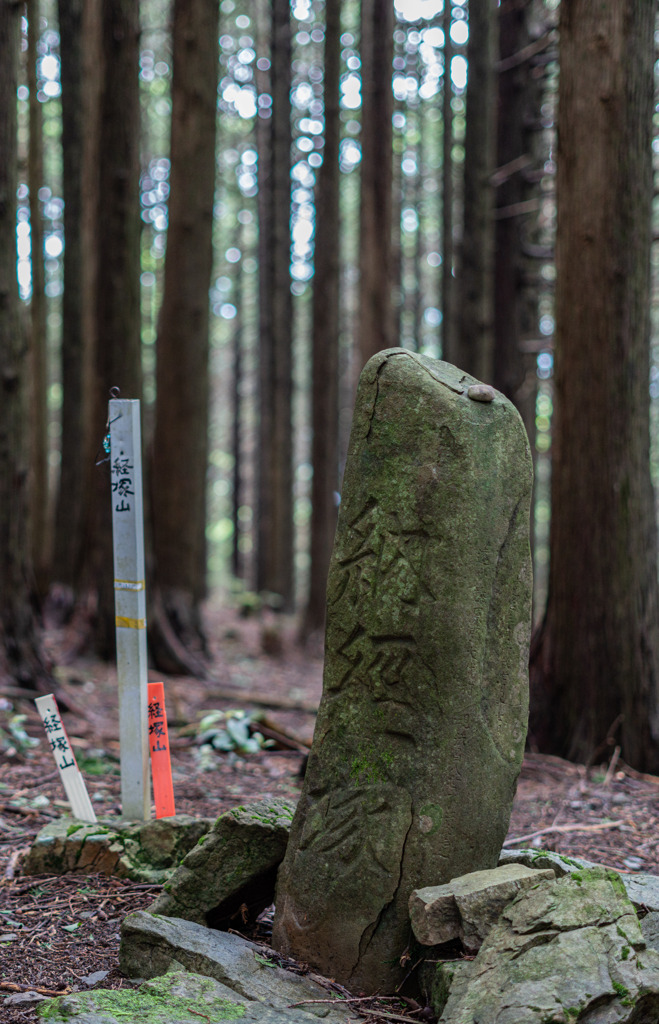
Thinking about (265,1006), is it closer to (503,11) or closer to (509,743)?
(509,743)

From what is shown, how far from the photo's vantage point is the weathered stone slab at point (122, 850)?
3566mm

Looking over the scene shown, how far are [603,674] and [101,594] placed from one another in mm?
4741

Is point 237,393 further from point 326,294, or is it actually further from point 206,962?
point 206,962

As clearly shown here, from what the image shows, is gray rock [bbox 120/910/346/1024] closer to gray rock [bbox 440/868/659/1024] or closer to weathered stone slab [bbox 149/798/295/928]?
weathered stone slab [bbox 149/798/295/928]

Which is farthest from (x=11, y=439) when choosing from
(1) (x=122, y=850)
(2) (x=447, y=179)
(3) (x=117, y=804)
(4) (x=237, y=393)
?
(4) (x=237, y=393)

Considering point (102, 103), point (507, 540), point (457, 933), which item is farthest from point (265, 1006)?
point (102, 103)

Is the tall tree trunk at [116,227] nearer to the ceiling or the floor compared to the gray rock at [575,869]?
nearer to the ceiling

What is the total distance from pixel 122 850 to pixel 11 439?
3230 millimetres

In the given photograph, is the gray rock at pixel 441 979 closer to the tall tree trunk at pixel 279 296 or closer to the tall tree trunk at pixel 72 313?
the tall tree trunk at pixel 72 313

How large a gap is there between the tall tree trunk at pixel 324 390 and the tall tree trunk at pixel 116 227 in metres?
4.67

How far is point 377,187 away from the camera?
10.8m

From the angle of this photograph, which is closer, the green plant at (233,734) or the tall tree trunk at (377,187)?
the green plant at (233,734)

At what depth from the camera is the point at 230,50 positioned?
18.3m

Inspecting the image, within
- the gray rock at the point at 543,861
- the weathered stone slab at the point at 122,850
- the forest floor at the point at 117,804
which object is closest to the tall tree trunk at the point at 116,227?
the forest floor at the point at 117,804
